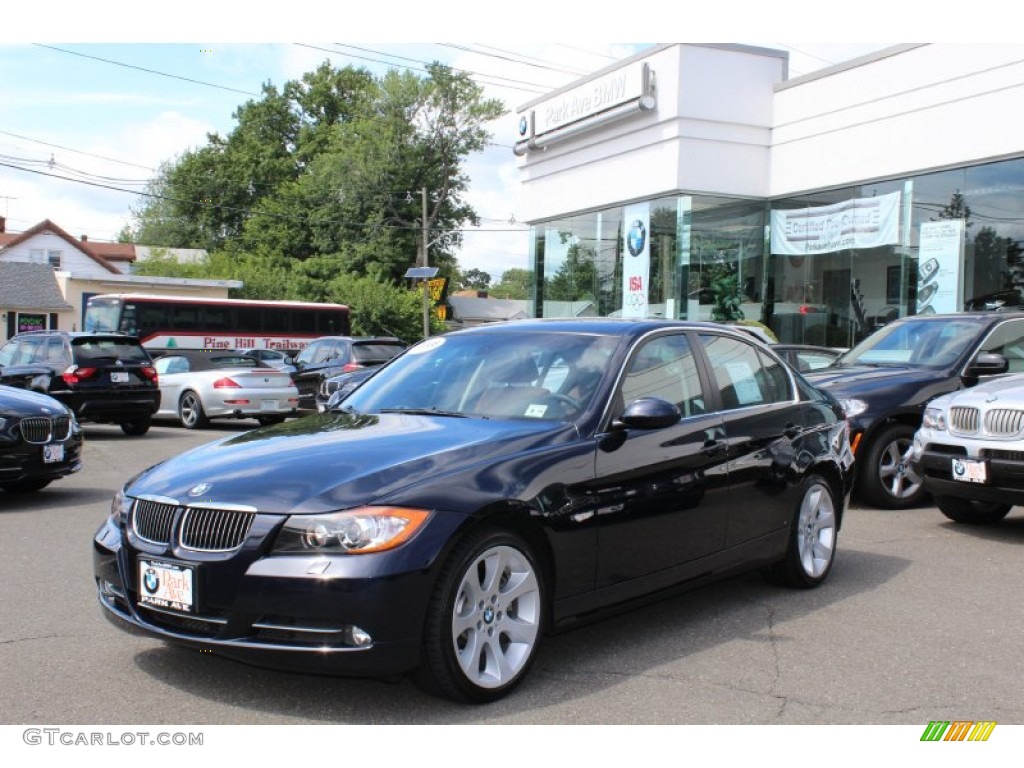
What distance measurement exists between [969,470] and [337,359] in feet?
48.0

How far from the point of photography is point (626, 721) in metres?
3.95

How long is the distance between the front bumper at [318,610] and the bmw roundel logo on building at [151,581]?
0.27 m

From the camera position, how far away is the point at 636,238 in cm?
2314

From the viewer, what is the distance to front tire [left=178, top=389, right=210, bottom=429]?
1809cm

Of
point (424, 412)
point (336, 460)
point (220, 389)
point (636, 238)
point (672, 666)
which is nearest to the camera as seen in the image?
point (336, 460)

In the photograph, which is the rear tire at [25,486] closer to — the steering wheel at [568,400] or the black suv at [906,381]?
the steering wheel at [568,400]

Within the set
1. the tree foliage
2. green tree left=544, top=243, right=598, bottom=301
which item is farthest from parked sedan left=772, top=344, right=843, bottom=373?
the tree foliage

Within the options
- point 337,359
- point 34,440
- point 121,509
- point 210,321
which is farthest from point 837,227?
point 210,321

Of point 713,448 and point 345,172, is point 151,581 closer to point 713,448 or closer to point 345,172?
point 713,448

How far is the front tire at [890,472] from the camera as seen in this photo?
9039 mm

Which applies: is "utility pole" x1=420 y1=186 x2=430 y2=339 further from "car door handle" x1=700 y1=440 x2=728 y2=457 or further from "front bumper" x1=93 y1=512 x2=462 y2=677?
"front bumper" x1=93 y1=512 x2=462 y2=677

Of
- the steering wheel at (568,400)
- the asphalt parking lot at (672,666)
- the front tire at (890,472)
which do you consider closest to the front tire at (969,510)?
the front tire at (890,472)

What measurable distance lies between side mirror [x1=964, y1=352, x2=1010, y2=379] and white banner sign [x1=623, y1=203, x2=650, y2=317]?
1351 centimetres

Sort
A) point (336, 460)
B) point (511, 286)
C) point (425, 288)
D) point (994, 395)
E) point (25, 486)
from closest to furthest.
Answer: point (336, 460), point (994, 395), point (25, 486), point (425, 288), point (511, 286)
